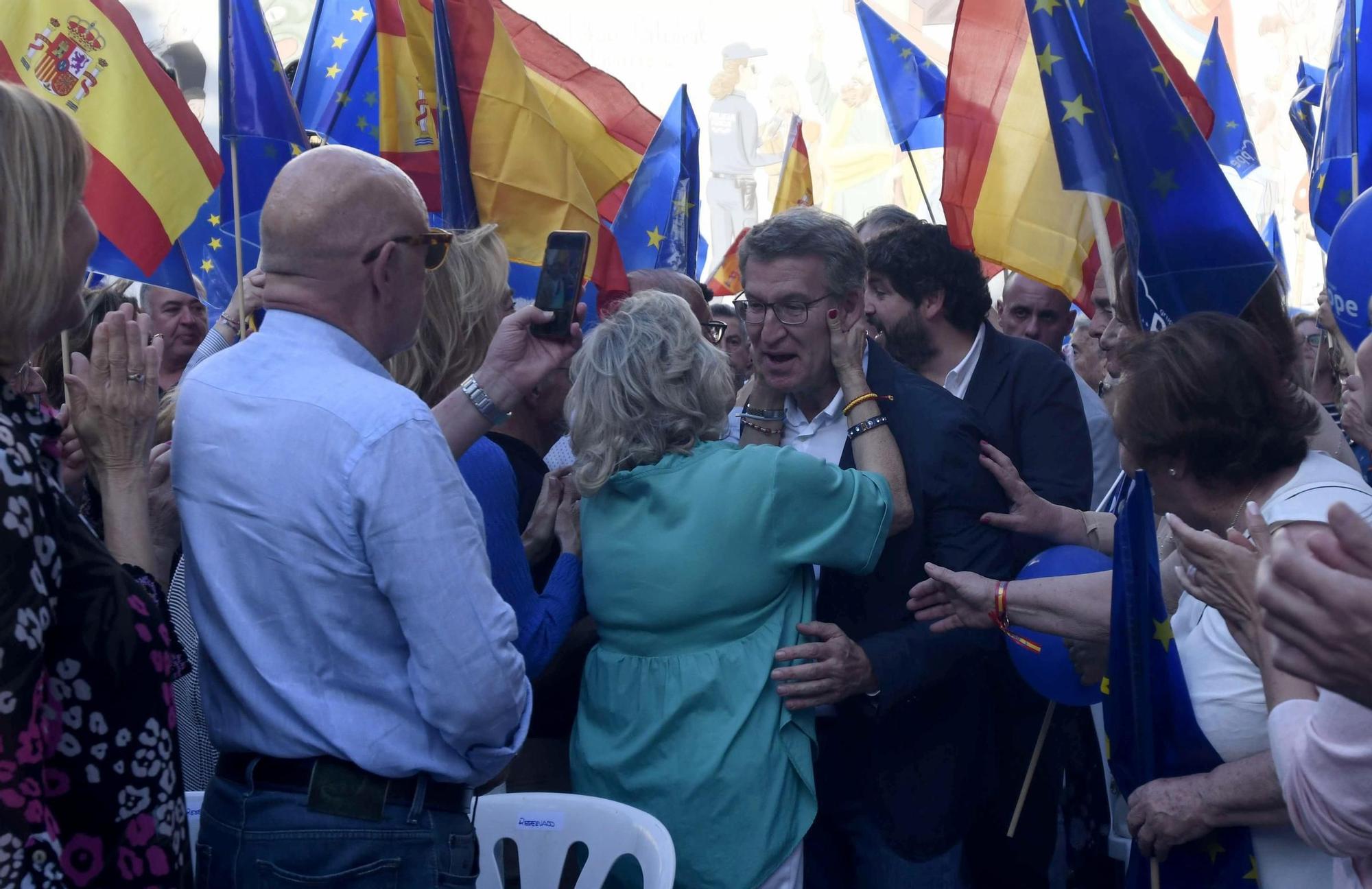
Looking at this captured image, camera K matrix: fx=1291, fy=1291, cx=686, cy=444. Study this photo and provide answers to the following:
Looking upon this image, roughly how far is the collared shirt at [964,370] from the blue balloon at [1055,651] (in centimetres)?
131

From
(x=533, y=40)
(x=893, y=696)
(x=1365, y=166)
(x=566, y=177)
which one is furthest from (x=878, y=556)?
(x=533, y=40)

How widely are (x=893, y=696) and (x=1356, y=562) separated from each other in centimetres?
174

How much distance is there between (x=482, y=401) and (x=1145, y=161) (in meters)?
2.19

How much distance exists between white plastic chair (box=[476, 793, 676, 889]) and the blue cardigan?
1.08 ft

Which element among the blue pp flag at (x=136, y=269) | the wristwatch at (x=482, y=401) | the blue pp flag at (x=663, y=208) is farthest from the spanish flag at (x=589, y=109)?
the wristwatch at (x=482, y=401)

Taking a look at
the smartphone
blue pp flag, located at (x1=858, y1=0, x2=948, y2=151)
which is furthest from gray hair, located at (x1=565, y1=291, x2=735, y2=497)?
blue pp flag, located at (x1=858, y1=0, x2=948, y2=151)

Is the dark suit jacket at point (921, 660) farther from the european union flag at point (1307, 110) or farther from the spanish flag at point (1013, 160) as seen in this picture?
the european union flag at point (1307, 110)

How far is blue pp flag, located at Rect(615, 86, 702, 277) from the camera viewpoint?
259 inches

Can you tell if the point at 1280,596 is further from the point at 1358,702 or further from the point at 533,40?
the point at 533,40

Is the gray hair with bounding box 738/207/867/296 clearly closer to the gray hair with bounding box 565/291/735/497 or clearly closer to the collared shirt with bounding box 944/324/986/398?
the gray hair with bounding box 565/291/735/497

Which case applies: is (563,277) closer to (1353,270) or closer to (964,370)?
(1353,270)

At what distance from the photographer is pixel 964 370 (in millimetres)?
4637

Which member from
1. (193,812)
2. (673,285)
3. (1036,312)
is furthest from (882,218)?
(193,812)

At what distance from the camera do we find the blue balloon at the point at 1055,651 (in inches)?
127
